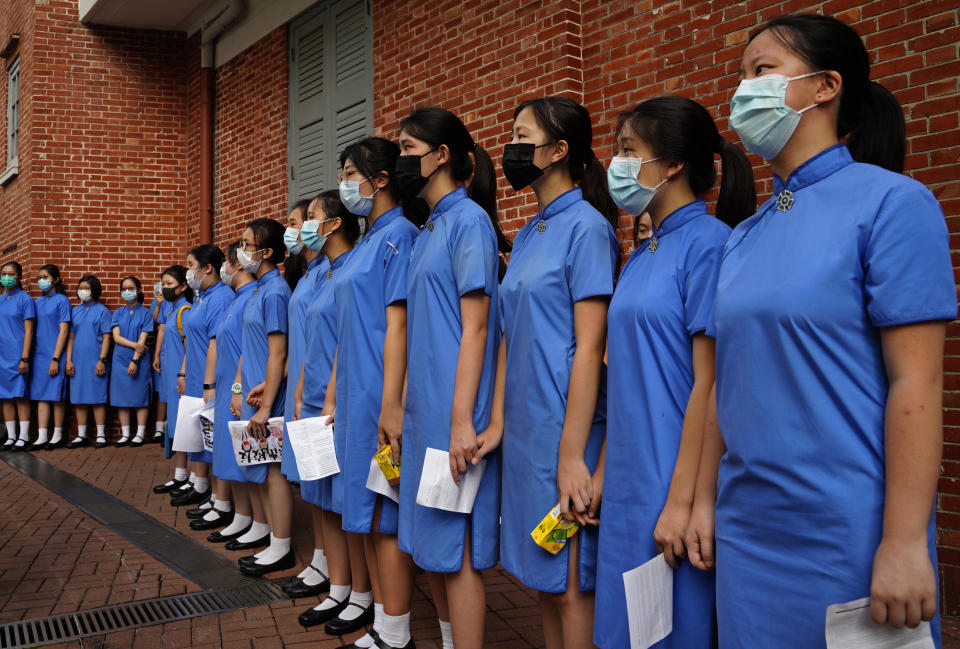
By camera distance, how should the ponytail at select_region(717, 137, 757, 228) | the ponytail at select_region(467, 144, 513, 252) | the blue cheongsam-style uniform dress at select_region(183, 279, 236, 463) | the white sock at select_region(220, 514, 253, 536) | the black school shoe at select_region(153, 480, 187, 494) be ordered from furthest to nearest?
the black school shoe at select_region(153, 480, 187, 494) → the blue cheongsam-style uniform dress at select_region(183, 279, 236, 463) → the white sock at select_region(220, 514, 253, 536) → the ponytail at select_region(467, 144, 513, 252) → the ponytail at select_region(717, 137, 757, 228)

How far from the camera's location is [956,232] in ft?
11.4

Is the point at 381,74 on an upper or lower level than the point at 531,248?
upper

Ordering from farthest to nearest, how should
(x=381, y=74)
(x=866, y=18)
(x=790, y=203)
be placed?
(x=381, y=74), (x=866, y=18), (x=790, y=203)

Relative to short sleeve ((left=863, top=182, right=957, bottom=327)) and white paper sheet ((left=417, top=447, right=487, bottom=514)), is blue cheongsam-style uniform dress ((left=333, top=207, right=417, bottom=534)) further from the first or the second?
short sleeve ((left=863, top=182, right=957, bottom=327))

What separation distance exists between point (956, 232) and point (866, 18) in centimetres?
114

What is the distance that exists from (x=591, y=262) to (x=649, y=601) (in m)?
0.96

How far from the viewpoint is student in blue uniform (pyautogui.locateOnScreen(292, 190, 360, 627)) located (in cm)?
377

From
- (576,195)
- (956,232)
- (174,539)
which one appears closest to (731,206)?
(576,195)

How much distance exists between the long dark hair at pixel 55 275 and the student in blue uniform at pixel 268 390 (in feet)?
22.1

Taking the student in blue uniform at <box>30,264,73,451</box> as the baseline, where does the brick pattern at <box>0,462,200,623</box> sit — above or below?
below

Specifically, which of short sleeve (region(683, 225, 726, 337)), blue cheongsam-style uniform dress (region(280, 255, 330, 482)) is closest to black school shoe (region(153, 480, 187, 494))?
blue cheongsam-style uniform dress (region(280, 255, 330, 482))

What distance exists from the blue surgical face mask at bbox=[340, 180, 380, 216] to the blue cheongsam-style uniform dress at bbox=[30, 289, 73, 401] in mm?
8220

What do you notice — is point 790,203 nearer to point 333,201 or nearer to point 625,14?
point 333,201

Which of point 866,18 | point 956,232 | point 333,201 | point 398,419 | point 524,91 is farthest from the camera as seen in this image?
point 524,91
